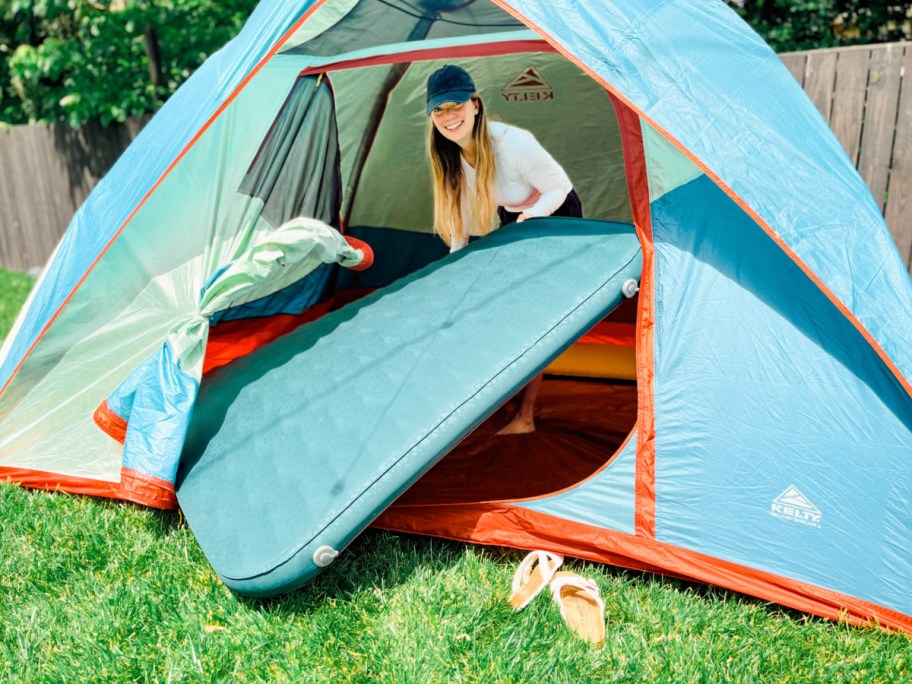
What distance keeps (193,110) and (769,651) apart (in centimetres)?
226

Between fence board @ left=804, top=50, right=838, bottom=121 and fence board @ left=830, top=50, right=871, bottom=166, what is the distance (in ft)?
0.07

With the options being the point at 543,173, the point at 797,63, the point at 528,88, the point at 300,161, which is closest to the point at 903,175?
the point at 797,63

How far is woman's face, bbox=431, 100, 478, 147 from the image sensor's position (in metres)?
2.77

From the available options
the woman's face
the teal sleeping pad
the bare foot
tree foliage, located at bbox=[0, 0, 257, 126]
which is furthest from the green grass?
tree foliage, located at bbox=[0, 0, 257, 126]

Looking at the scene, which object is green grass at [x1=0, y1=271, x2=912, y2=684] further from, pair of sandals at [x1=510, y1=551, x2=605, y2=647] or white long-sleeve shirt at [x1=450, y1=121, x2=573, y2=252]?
white long-sleeve shirt at [x1=450, y1=121, x2=573, y2=252]

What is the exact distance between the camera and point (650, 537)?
2086 mm

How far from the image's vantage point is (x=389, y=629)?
6.40 feet

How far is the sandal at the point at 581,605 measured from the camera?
192 centimetres

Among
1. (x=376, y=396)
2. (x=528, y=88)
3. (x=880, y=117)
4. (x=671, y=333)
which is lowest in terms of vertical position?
(x=376, y=396)

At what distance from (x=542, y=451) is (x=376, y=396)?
76cm

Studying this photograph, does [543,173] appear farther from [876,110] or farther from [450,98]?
[876,110]

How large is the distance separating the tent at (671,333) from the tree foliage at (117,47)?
3388 millimetres

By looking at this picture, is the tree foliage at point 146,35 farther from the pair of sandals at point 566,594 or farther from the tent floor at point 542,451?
the pair of sandals at point 566,594

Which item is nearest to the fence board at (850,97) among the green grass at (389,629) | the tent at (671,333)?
the tent at (671,333)
